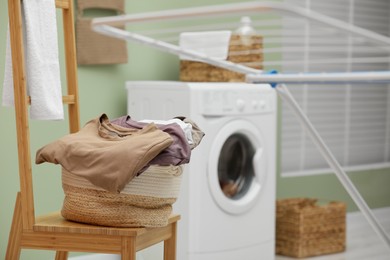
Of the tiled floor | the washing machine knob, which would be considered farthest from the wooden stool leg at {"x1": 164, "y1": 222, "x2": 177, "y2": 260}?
the tiled floor

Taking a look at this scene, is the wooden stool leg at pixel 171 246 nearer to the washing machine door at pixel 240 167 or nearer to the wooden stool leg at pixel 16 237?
the wooden stool leg at pixel 16 237

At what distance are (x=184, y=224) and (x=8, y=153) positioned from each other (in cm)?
85

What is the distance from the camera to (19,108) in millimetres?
2449

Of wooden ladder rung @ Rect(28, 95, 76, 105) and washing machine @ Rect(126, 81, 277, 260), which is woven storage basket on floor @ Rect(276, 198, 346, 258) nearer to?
washing machine @ Rect(126, 81, 277, 260)

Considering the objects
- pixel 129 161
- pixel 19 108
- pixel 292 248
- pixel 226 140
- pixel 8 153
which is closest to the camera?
pixel 129 161

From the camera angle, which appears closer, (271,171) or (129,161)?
(129,161)

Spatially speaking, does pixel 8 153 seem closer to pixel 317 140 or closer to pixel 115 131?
pixel 115 131

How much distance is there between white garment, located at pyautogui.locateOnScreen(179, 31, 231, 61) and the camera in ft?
12.4

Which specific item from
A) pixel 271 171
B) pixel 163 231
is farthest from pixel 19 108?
pixel 271 171

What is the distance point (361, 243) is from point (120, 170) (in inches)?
104

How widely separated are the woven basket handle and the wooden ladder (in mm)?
1175

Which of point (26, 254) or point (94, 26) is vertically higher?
point (94, 26)

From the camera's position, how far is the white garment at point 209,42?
3775 mm

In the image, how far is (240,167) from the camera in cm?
386
